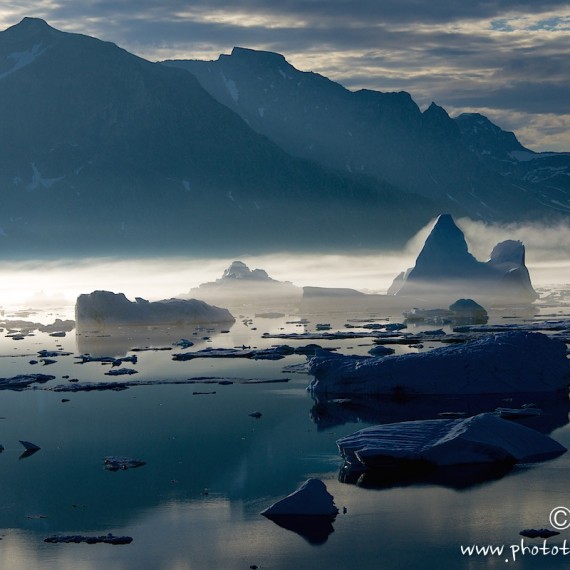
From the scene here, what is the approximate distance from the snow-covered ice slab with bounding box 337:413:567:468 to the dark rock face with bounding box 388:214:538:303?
5424 centimetres

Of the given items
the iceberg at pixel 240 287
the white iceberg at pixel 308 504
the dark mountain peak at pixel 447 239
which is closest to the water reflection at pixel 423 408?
the white iceberg at pixel 308 504

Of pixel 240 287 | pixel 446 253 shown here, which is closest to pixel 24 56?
pixel 240 287

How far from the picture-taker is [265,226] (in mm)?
164750

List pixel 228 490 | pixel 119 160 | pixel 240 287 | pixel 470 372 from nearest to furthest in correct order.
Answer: pixel 228 490 < pixel 470 372 < pixel 240 287 < pixel 119 160

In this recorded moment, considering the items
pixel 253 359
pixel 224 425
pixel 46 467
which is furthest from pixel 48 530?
pixel 253 359

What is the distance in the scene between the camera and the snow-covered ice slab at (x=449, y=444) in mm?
20938

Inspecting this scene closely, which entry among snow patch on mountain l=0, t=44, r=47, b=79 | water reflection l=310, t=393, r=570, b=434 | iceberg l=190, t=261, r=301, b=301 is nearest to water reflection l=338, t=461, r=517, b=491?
water reflection l=310, t=393, r=570, b=434

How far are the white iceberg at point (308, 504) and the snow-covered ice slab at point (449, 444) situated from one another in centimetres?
290

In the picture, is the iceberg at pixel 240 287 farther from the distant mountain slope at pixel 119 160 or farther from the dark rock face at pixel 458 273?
the distant mountain slope at pixel 119 160

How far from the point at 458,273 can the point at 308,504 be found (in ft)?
199

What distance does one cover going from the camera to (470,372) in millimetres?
29422

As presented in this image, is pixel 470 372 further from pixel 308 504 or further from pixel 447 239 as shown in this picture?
pixel 447 239

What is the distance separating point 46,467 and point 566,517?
32.8ft

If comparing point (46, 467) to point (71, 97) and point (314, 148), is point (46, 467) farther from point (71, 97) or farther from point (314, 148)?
point (314, 148)
